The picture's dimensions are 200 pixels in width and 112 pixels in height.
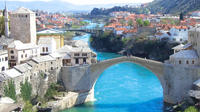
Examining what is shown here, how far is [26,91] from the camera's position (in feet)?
77.8

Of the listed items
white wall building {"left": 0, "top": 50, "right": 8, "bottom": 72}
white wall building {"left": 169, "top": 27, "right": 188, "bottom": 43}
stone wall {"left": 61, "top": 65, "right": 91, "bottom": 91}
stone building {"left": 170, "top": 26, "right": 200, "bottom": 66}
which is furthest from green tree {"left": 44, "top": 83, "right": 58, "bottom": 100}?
white wall building {"left": 169, "top": 27, "right": 188, "bottom": 43}

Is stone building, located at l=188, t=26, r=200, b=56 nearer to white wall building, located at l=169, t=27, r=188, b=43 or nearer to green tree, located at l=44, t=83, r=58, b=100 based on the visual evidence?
green tree, located at l=44, t=83, r=58, b=100

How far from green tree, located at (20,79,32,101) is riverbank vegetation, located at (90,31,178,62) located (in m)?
23.6

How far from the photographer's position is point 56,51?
95.3 ft

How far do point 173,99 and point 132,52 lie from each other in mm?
25689

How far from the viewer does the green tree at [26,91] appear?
23277 mm

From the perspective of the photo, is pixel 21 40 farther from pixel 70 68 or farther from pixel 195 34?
pixel 195 34

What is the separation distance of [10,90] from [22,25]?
8694 mm

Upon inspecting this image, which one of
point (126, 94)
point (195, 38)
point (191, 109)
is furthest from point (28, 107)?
point (195, 38)

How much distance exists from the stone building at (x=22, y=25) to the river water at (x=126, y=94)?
24.0 feet

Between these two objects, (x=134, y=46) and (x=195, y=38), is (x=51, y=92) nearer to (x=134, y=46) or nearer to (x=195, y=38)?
(x=195, y=38)

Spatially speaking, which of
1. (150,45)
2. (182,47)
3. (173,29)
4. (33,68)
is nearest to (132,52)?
(150,45)

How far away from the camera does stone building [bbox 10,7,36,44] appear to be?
29.2m

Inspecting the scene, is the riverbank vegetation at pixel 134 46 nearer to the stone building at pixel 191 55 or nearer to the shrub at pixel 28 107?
the stone building at pixel 191 55
